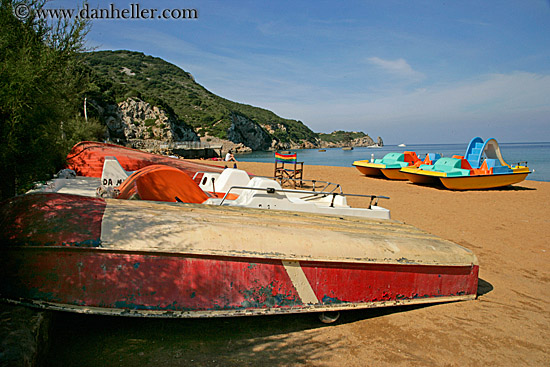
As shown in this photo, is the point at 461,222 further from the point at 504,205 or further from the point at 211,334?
the point at 211,334

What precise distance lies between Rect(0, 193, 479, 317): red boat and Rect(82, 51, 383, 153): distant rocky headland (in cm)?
400

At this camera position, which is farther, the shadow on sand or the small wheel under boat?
the small wheel under boat

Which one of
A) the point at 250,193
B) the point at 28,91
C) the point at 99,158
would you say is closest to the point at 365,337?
the point at 250,193

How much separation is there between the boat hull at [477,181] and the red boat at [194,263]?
12851 mm

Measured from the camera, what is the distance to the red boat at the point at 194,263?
3.10 meters

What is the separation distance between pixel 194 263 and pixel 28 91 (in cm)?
285

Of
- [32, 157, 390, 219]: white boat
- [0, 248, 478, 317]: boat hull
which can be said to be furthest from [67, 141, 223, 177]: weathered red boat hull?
[0, 248, 478, 317]: boat hull

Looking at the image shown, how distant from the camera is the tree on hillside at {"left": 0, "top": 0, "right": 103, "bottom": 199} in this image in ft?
12.2

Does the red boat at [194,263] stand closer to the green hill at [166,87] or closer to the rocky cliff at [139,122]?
the rocky cliff at [139,122]

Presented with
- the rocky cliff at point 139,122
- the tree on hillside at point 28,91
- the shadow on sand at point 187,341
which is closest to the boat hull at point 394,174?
the shadow on sand at point 187,341

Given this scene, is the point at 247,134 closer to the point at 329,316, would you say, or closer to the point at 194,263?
the point at 329,316

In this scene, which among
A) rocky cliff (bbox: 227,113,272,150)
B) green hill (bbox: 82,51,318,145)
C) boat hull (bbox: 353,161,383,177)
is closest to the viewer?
boat hull (bbox: 353,161,383,177)

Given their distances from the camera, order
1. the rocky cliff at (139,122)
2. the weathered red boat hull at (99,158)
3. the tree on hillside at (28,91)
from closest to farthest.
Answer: the tree on hillside at (28,91), the weathered red boat hull at (99,158), the rocky cliff at (139,122)

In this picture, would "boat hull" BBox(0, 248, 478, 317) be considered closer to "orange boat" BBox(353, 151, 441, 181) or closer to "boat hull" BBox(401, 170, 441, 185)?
"boat hull" BBox(401, 170, 441, 185)
